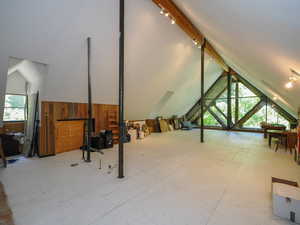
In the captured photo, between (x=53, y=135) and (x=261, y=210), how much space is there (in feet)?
16.8

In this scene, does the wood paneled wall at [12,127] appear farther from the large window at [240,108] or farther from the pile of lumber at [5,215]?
the large window at [240,108]

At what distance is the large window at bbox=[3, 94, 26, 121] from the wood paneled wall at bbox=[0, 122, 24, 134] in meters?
0.25

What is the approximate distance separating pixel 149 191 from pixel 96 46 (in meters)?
3.76

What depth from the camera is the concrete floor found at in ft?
6.35

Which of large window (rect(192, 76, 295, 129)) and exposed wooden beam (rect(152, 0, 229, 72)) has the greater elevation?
exposed wooden beam (rect(152, 0, 229, 72))

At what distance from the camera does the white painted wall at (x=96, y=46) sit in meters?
3.05

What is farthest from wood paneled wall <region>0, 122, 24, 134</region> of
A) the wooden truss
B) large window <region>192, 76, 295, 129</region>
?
large window <region>192, 76, 295, 129</region>

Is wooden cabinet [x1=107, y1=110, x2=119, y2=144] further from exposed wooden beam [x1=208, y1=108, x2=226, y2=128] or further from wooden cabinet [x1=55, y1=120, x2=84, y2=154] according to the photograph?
exposed wooden beam [x1=208, y1=108, x2=226, y2=128]

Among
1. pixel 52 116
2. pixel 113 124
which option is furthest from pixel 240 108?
pixel 52 116

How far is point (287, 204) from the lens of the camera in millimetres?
1900

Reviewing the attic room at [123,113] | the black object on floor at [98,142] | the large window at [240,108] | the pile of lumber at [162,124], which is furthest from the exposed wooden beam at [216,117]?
the black object on floor at [98,142]

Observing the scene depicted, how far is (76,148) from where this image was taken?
5.36 metres

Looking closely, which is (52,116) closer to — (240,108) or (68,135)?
(68,135)

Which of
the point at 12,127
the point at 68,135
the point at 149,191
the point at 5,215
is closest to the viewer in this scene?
the point at 5,215
